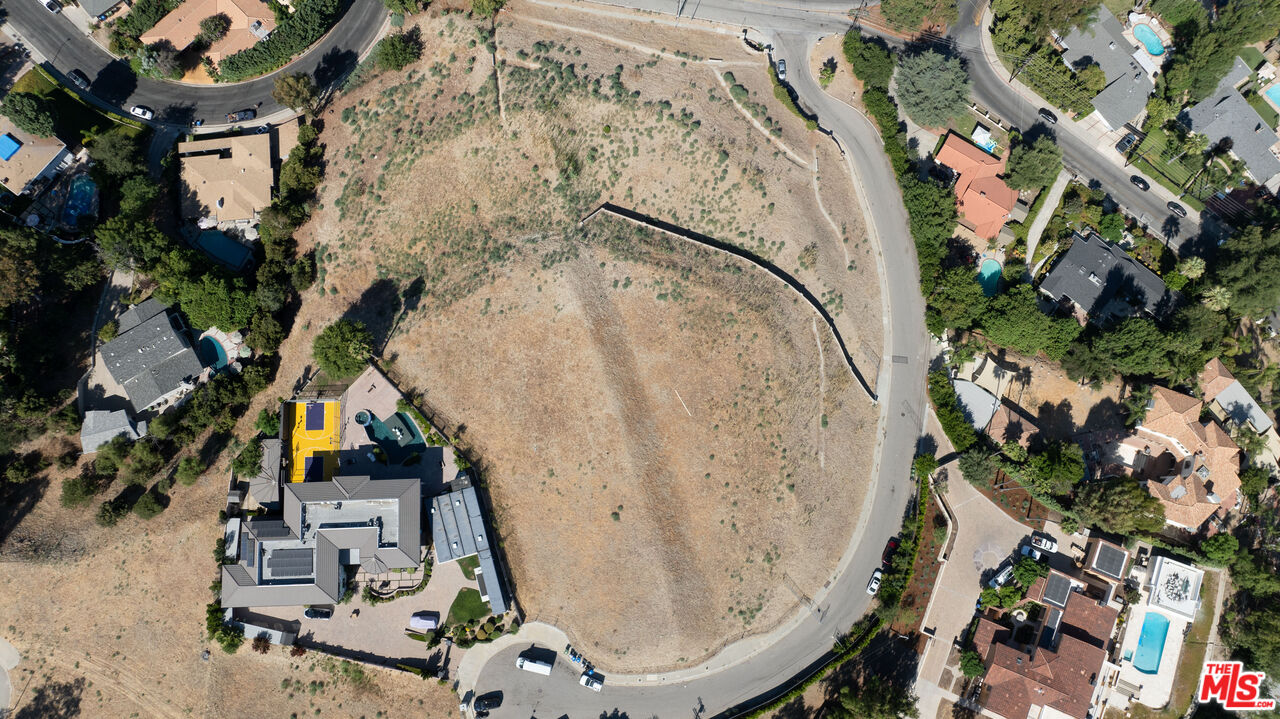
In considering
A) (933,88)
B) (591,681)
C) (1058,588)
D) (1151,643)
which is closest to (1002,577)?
(1058,588)

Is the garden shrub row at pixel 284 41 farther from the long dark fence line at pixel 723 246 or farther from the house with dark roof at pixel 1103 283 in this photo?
the house with dark roof at pixel 1103 283

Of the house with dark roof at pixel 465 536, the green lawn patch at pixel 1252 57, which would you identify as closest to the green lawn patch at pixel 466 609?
the house with dark roof at pixel 465 536

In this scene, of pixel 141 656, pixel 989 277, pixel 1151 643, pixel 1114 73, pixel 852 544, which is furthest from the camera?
pixel 1114 73

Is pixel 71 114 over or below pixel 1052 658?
over

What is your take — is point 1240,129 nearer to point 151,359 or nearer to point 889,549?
point 889,549

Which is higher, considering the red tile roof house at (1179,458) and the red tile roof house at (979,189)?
the red tile roof house at (979,189)
